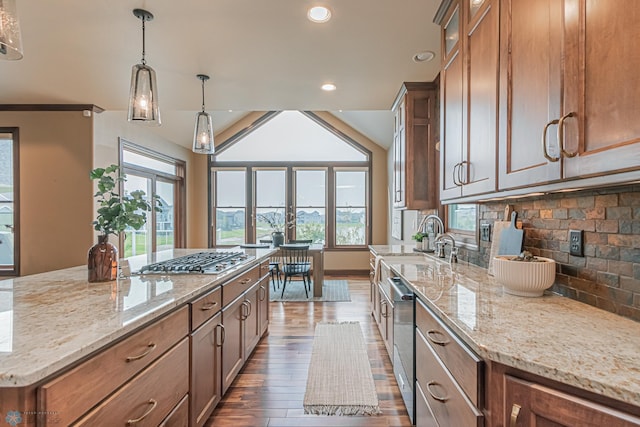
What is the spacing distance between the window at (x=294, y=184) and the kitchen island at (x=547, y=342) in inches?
220

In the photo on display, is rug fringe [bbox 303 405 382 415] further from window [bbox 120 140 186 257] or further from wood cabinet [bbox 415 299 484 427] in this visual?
window [bbox 120 140 186 257]

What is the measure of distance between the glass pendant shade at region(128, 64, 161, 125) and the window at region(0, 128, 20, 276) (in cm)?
305

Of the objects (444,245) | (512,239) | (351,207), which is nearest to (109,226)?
(512,239)

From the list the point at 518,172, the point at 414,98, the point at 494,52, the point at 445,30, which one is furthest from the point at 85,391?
the point at 414,98

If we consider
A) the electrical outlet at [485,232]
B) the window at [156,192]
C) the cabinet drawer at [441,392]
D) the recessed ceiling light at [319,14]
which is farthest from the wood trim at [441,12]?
the window at [156,192]

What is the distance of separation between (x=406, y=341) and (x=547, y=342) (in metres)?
1.10

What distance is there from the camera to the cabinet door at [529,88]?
105cm

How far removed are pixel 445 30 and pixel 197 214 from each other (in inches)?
244

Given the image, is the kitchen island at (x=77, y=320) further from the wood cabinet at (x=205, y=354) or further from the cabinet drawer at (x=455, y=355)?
the cabinet drawer at (x=455, y=355)

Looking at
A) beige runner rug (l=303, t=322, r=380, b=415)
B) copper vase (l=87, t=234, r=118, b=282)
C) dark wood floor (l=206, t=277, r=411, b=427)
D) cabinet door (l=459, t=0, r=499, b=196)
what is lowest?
dark wood floor (l=206, t=277, r=411, b=427)

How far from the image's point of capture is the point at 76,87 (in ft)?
11.1

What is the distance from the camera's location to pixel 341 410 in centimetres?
210

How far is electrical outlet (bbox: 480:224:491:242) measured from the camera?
7.16 feet

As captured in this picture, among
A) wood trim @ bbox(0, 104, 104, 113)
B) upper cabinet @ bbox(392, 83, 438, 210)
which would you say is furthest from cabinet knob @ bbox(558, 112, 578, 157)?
wood trim @ bbox(0, 104, 104, 113)
